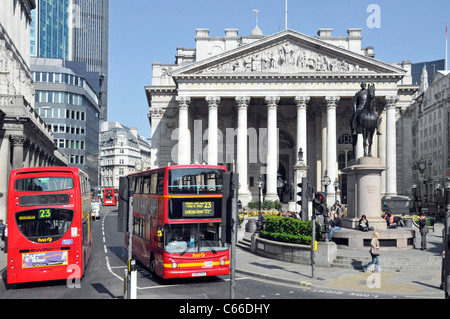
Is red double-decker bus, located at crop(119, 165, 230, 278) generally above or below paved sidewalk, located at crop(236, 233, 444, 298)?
above

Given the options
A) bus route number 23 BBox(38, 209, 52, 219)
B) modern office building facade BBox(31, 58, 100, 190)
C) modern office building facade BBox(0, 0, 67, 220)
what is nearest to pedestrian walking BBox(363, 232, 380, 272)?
bus route number 23 BBox(38, 209, 52, 219)

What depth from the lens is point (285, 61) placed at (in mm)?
55969

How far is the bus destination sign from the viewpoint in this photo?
17484 millimetres

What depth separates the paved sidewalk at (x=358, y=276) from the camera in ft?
53.9

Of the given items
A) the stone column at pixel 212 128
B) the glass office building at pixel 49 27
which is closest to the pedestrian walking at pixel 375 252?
the stone column at pixel 212 128

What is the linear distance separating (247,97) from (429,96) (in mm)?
51384

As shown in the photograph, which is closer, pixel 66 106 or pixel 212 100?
pixel 212 100

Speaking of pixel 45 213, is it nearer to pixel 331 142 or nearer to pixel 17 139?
pixel 17 139

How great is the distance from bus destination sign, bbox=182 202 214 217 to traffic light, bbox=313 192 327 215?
149 inches

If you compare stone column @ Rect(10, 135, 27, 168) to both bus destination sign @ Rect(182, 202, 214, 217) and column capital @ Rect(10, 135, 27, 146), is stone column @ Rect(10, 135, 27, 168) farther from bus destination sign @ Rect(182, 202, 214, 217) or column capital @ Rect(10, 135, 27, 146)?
bus destination sign @ Rect(182, 202, 214, 217)

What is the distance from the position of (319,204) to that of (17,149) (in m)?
29.3

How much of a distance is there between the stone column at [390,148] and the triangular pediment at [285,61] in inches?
145

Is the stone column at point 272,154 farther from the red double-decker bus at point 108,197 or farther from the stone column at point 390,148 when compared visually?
the red double-decker bus at point 108,197

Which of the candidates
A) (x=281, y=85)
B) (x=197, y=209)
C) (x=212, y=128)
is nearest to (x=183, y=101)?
(x=212, y=128)
